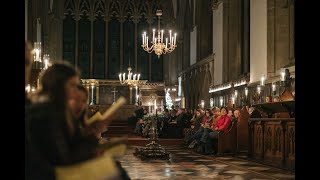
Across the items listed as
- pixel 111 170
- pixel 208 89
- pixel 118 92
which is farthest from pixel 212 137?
pixel 118 92

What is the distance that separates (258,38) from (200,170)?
733 cm

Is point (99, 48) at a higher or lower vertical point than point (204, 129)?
higher

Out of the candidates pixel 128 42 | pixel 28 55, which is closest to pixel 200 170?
pixel 28 55

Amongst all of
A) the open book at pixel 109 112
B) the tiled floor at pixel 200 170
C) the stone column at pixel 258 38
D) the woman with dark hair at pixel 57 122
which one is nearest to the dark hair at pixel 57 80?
the woman with dark hair at pixel 57 122

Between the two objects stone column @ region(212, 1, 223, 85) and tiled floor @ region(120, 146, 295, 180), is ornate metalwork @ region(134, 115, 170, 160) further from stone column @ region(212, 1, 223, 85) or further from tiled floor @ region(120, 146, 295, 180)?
stone column @ region(212, 1, 223, 85)

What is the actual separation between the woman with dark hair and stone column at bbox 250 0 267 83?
1225 cm

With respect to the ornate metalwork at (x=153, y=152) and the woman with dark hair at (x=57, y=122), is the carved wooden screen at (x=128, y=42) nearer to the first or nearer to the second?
the ornate metalwork at (x=153, y=152)

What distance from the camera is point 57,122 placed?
1.74 m

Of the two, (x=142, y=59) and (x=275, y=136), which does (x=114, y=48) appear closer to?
(x=142, y=59)

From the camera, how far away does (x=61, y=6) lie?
26859mm

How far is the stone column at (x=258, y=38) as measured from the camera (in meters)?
13.9

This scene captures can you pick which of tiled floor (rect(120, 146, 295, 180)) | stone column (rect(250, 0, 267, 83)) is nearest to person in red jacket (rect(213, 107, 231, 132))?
tiled floor (rect(120, 146, 295, 180))
